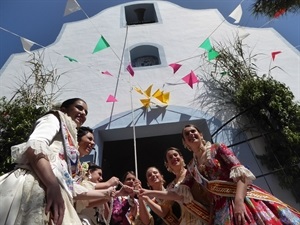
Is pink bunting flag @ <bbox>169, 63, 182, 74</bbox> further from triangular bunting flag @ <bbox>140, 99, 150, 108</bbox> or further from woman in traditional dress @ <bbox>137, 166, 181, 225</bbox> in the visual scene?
woman in traditional dress @ <bbox>137, 166, 181, 225</bbox>

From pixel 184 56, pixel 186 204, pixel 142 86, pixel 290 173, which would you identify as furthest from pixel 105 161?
pixel 186 204

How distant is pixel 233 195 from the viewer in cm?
246

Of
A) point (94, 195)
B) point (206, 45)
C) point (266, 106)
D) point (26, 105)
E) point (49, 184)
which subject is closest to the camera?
point (49, 184)

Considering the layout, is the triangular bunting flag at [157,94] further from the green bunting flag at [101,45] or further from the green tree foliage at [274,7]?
the green tree foliage at [274,7]

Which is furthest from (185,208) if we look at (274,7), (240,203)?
(274,7)

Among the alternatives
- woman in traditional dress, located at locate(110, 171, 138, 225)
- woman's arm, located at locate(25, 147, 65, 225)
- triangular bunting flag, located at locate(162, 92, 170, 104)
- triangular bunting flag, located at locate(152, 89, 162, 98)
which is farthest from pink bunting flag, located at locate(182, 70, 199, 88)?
woman's arm, located at locate(25, 147, 65, 225)

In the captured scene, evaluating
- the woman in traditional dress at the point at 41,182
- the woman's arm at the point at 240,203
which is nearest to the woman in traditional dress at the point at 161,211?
the woman's arm at the point at 240,203

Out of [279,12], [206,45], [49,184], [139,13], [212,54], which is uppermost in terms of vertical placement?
[139,13]

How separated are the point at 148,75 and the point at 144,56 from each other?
4.39 ft

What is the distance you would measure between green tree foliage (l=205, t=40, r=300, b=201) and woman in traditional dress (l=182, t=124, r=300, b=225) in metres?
2.12

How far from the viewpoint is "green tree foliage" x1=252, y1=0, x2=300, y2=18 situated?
4.60 meters

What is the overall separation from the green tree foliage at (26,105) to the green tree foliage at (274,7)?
11.5ft

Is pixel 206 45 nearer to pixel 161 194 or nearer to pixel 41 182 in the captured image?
pixel 161 194

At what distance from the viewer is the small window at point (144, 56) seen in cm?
686
